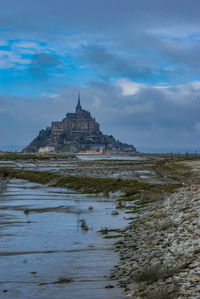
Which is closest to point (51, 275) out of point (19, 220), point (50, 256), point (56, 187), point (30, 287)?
point (30, 287)

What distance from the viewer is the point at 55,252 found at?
1296cm

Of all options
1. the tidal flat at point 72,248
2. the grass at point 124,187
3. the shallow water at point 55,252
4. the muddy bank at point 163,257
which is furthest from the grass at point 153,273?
the grass at point 124,187

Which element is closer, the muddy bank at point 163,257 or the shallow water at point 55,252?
the muddy bank at point 163,257

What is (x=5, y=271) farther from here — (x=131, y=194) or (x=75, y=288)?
(x=131, y=194)

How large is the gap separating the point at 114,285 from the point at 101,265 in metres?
2.23

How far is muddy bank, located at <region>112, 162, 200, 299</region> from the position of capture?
7.79 meters

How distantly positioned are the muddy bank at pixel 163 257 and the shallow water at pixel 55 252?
1.68 feet

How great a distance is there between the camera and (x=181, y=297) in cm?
703

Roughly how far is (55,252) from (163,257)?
434cm

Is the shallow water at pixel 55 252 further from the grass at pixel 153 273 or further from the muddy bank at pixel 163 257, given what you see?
the grass at pixel 153 273

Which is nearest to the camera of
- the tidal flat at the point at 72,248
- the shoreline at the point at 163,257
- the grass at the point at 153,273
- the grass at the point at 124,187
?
the shoreline at the point at 163,257

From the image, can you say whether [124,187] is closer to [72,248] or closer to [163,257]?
[72,248]

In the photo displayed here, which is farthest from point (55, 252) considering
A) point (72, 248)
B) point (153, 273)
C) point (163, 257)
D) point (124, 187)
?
point (124, 187)

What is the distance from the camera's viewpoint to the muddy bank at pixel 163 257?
779 cm
